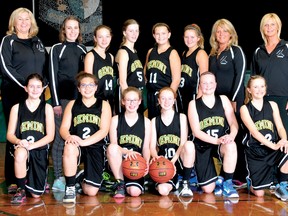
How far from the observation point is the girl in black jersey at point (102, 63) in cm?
570

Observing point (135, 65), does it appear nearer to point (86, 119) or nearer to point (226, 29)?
point (86, 119)

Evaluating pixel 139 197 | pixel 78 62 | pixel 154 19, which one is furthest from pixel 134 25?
pixel 154 19

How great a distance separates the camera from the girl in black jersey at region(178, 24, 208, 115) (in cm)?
587

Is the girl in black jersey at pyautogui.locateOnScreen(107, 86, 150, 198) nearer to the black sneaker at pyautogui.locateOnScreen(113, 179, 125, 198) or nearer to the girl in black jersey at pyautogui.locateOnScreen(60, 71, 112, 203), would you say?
the black sneaker at pyautogui.locateOnScreen(113, 179, 125, 198)

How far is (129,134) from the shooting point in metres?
5.52

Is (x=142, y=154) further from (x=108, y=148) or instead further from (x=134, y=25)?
(x=134, y=25)

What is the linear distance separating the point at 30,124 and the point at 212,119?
1.52 m

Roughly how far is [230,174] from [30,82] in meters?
1.81

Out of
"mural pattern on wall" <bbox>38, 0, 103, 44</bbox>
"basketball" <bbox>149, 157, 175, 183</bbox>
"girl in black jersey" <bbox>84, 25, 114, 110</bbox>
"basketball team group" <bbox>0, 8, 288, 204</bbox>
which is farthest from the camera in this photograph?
"mural pattern on wall" <bbox>38, 0, 103, 44</bbox>

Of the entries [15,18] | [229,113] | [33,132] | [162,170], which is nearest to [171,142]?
[162,170]

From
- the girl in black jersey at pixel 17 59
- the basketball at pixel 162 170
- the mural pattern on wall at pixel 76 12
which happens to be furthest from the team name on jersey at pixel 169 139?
the mural pattern on wall at pixel 76 12

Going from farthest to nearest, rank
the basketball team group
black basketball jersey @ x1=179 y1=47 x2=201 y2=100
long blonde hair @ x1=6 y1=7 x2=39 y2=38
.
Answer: black basketball jersey @ x1=179 y1=47 x2=201 y2=100, long blonde hair @ x1=6 y1=7 x2=39 y2=38, the basketball team group

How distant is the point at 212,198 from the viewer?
530 cm

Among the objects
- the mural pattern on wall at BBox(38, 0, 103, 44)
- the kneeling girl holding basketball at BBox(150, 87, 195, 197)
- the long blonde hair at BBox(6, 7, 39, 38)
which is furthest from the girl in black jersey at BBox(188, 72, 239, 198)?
the mural pattern on wall at BBox(38, 0, 103, 44)
